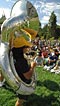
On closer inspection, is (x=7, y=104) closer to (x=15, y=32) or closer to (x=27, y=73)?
(x=27, y=73)

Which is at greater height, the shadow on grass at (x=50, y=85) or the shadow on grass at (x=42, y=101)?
the shadow on grass at (x=42, y=101)

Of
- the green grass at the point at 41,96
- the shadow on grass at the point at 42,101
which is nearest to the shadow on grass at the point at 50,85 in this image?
the green grass at the point at 41,96

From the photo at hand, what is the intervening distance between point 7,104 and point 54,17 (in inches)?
1980

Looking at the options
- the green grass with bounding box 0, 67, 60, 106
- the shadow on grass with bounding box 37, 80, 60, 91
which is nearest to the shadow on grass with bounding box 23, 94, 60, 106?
the green grass with bounding box 0, 67, 60, 106

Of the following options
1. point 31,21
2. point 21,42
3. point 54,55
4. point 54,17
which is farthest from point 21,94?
point 54,17

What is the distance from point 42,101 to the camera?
679cm

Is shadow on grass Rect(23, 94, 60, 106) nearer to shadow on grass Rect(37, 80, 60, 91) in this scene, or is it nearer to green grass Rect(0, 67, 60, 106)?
green grass Rect(0, 67, 60, 106)

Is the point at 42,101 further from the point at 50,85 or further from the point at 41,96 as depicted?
the point at 50,85

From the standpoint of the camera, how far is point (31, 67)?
5922 millimetres

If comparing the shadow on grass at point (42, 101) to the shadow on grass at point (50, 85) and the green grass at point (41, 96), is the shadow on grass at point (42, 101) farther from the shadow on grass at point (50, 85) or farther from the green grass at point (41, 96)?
the shadow on grass at point (50, 85)

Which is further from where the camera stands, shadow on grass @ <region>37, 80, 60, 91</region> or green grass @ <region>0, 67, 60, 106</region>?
shadow on grass @ <region>37, 80, 60, 91</region>

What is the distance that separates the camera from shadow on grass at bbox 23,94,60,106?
6.64 m

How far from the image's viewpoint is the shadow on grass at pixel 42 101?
6.64 metres

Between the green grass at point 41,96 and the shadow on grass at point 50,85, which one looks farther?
the shadow on grass at point 50,85
